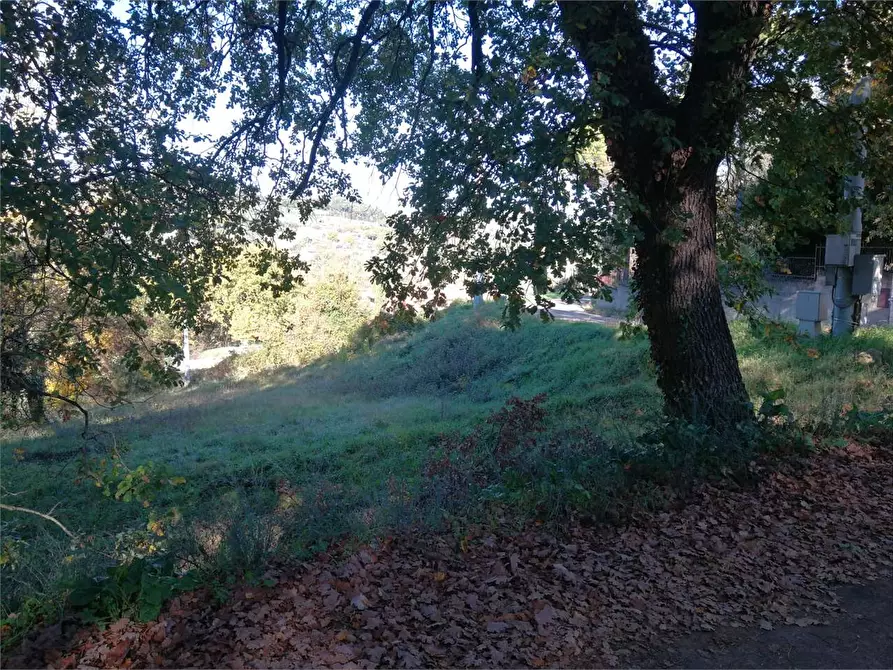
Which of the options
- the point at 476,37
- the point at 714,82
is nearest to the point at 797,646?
the point at 714,82

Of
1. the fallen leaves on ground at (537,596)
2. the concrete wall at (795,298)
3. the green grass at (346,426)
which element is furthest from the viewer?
the concrete wall at (795,298)

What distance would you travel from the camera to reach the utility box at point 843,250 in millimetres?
12852

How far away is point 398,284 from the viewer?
715 centimetres

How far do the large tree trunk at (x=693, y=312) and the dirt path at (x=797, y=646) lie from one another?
2.55 metres

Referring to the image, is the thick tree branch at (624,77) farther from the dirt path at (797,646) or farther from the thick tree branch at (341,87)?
the dirt path at (797,646)

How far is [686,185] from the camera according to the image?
662 centimetres

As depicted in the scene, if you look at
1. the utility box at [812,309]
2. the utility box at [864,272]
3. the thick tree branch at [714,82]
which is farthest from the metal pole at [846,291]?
the thick tree branch at [714,82]

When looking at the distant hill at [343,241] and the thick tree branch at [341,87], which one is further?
the distant hill at [343,241]

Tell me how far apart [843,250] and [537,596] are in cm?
1164

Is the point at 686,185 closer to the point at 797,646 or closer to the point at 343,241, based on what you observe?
the point at 797,646

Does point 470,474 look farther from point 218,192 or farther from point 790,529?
point 218,192

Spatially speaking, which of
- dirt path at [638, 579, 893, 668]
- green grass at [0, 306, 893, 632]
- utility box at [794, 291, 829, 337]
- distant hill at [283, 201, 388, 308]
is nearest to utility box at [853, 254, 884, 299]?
green grass at [0, 306, 893, 632]

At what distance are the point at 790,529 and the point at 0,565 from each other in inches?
226

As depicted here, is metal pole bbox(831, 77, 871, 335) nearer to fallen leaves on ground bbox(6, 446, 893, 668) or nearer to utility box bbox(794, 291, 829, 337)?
utility box bbox(794, 291, 829, 337)
